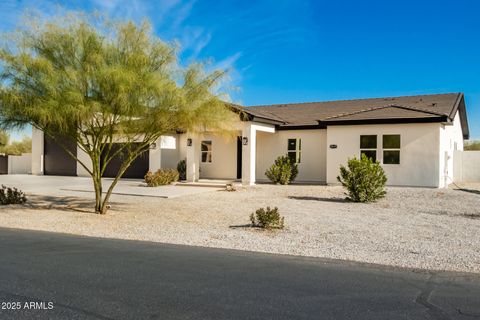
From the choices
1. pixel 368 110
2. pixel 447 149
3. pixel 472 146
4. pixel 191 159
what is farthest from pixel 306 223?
pixel 472 146

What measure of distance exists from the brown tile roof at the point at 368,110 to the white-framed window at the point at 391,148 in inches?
33.0

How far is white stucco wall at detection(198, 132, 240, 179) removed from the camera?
81.5ft

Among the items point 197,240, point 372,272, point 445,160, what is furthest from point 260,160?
point 372,272

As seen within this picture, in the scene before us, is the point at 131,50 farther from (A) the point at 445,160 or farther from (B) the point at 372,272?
(A) the point at 445,160

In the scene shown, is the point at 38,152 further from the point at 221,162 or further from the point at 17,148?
the point at 17,148

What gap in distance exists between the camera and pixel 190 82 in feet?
39.5

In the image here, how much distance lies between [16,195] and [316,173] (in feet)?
47.4

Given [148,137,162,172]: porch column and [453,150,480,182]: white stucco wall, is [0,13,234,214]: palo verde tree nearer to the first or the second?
[148,137,162,172]: porch column

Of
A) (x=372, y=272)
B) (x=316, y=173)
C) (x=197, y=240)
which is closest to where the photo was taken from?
(x=372, y=272)

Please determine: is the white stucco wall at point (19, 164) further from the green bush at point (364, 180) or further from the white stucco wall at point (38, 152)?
the green bush at point (364, 180)

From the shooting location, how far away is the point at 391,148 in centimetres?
Answer: 1992

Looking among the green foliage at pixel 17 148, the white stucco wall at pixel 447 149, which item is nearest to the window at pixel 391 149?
the white stucco wall at pixel 447 149

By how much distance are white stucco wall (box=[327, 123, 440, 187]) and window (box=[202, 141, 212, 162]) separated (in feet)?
27.7

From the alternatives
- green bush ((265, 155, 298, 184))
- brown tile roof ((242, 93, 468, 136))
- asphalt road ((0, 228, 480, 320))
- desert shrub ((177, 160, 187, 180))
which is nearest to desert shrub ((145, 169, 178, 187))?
desert shrub ((177, 160, 187, 180))
